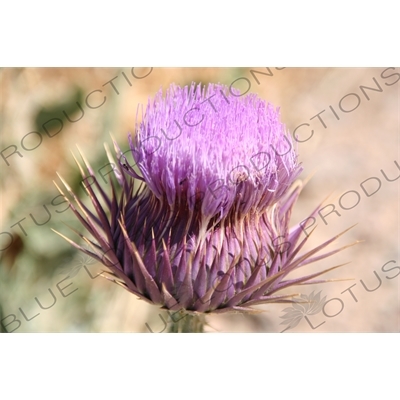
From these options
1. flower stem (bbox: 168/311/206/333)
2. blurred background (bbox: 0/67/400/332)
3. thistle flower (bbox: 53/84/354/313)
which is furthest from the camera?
blurred background (bbox: 0/67/400/332)

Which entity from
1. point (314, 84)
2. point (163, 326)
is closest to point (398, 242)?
point (314, 84)

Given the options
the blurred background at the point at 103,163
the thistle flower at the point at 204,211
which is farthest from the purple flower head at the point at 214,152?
the blurred background at the point at 103,163

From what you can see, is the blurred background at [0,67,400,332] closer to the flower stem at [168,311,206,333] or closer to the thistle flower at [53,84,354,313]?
the flower stem at [168,311,206,333]

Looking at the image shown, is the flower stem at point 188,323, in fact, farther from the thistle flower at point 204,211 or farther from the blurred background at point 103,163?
the blurred background at point 103,163

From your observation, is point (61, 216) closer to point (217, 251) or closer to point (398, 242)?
point (217, 251)

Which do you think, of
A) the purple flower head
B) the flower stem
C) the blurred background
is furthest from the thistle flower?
the blurred background

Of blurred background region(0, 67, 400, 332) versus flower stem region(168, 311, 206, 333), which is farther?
blurred background region(0, 67, 400, 332)

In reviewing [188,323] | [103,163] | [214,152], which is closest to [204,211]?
[214,152]
